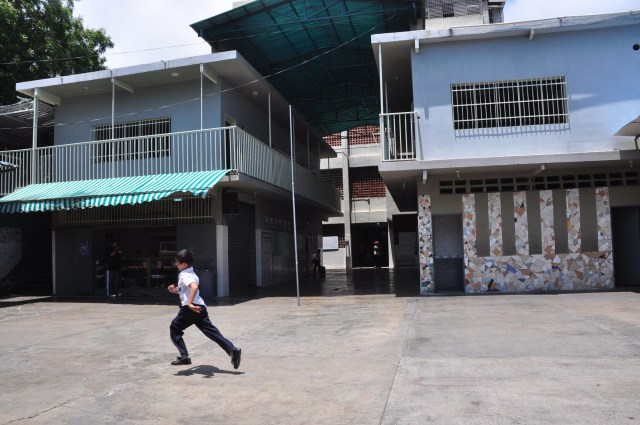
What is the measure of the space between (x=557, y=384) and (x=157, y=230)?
42.4ft

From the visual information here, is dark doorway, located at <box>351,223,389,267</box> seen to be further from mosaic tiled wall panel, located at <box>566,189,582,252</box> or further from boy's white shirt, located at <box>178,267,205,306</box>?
boy's white shirt, located at <box>178,267,205,306</box>

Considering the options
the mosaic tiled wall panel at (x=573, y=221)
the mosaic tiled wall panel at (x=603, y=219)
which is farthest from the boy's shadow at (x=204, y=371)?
the mosaic tiled wall panel at (x=603, y=219)

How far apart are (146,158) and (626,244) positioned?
14.0 meters

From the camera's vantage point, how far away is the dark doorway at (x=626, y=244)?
14.2 metres

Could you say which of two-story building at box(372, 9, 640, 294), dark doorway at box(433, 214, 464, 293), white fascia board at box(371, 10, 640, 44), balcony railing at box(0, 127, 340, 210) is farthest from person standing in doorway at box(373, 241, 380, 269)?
white fascia board at box(371, 10, 640, 44)

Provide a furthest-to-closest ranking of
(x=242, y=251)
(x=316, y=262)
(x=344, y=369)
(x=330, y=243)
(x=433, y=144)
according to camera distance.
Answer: (x=330, y=243), (x=316, y=262), (x=242, y=251), (x=433, y=144), (x=344, y=369)

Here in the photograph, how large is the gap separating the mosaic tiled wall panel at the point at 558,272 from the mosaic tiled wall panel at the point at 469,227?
799 mm

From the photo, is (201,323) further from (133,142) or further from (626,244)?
(626,244)

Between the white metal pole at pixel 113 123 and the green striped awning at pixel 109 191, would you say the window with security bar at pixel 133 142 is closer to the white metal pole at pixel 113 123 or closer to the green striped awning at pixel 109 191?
the white metal pole at pixel 113 123

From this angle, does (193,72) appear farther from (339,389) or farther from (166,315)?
(339,389)

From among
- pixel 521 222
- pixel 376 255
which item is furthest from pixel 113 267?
pixel 376 255

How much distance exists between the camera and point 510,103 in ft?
44.7

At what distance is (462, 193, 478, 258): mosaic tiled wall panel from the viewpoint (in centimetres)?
1386

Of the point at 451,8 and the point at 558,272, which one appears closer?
the point at 558,272
